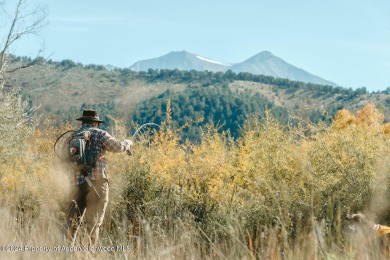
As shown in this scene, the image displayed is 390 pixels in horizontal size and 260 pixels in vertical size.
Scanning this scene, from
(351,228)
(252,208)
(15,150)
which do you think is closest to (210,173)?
(252,208)

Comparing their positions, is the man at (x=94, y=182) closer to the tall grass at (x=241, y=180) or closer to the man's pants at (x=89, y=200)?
the man's pants at (x=89, y=200)

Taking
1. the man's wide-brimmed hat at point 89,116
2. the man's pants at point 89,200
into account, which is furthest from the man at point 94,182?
the man's wide-brimmed hat at point 89,116

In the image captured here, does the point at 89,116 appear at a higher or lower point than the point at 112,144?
higher

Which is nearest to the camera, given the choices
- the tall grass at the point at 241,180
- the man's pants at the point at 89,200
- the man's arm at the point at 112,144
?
the man's arm at the point at 112,144

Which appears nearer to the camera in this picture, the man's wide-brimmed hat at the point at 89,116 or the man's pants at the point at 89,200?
the man's pants at the point at 89,200

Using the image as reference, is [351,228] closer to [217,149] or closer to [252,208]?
[252,208]

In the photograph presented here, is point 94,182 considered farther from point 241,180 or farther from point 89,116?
point 241,180

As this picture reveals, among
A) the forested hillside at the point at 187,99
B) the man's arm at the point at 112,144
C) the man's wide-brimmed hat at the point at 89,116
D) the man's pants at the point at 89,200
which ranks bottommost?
the man's pants at the point at 89,200

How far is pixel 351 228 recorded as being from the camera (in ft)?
17.9

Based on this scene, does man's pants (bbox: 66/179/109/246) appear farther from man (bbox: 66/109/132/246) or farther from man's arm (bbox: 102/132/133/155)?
man's arm (bbox: 102/132/133/155)

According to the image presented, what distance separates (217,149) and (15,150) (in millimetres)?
7646

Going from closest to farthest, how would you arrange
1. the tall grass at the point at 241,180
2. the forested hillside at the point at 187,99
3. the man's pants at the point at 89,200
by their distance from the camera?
the man's pants at the point at 89,200
the tall grass at the point at 241,180
the forested hillside at the point at 187,99

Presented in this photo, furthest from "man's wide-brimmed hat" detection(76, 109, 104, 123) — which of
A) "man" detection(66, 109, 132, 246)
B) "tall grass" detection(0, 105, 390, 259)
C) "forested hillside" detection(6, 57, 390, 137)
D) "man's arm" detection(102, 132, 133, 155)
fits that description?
"forested hillside" detection(6, 57, 390, 137)

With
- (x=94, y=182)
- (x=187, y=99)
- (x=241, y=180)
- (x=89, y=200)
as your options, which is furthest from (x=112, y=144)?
(x=187, y=99)
